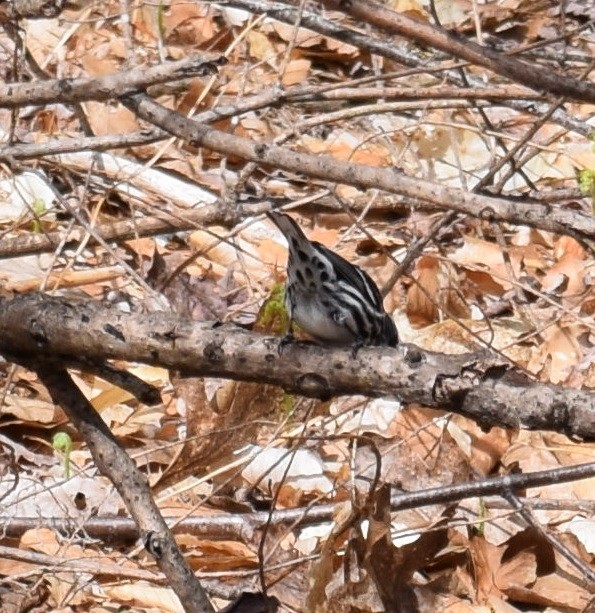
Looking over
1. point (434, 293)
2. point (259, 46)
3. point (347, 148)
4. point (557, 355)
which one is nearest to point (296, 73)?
point (259, 46)

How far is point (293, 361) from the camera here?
2.11 meters

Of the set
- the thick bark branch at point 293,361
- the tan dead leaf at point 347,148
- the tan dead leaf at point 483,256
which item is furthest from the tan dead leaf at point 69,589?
the tan dead leaf at point 347,148

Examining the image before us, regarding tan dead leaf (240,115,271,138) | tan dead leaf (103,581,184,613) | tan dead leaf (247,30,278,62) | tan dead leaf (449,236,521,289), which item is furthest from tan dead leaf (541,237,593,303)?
tan dead leaf (103,581,184,613)

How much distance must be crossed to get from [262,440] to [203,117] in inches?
48.8

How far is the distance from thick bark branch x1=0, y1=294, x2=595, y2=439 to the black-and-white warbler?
0.93 meters

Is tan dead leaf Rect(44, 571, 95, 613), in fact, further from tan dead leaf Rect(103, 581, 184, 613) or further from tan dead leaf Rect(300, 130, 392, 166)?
tan dead leaf Rect(300, 130, 392, 166)

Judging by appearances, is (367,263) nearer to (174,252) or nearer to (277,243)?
(277,243)

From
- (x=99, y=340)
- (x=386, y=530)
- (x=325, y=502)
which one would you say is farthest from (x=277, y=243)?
(x=99, y=340)

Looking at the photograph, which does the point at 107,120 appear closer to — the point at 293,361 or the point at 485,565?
the point at 485,565

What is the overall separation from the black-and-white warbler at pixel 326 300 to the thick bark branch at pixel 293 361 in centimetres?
93

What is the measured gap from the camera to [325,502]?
369 centimetres

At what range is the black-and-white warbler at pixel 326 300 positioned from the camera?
312 cm

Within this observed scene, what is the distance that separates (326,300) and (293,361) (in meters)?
1.09

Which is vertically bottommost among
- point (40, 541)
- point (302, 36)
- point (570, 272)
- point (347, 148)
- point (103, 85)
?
point (570, 272)
